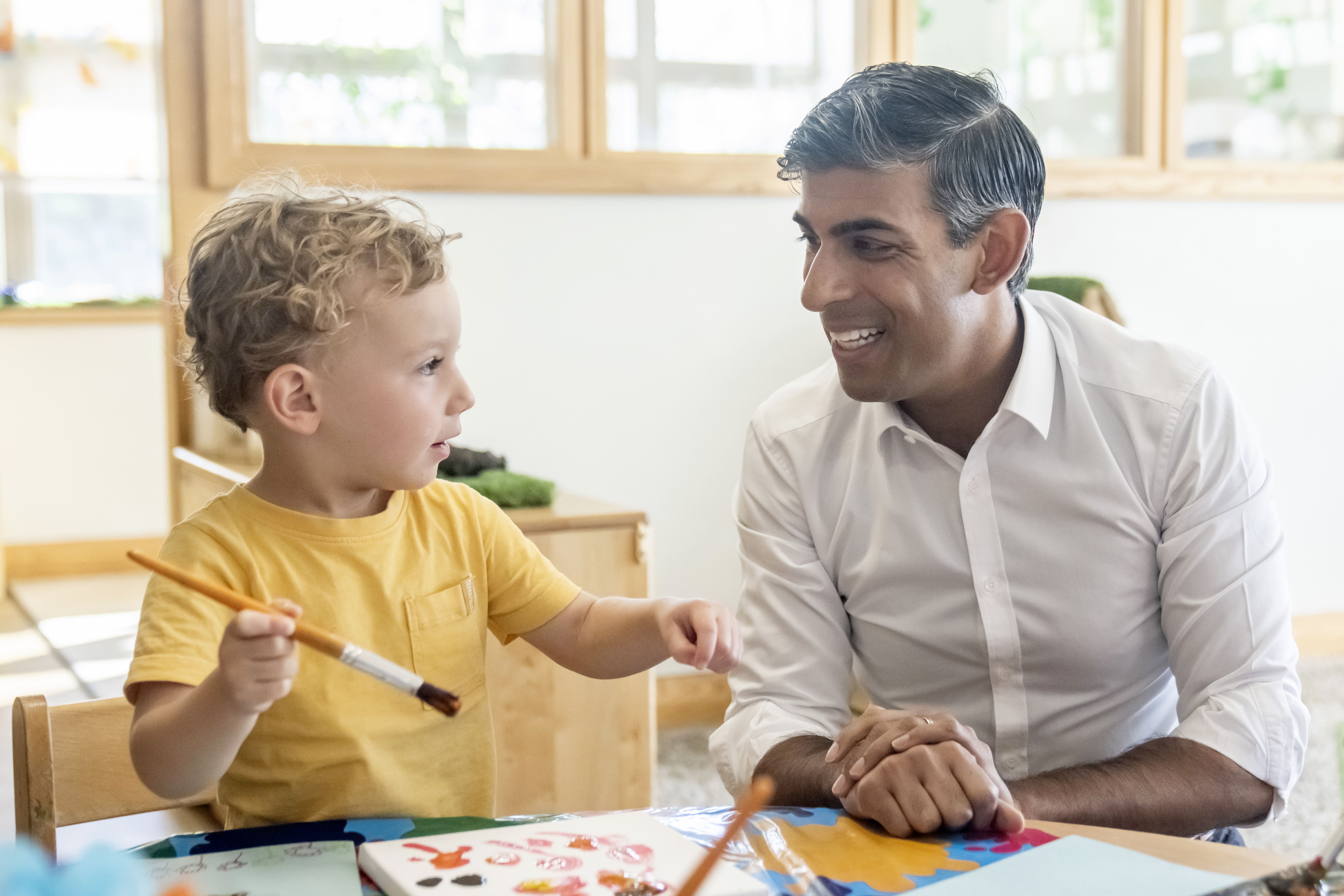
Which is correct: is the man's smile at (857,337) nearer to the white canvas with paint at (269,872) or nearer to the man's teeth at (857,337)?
the man's teeth at (857,337)

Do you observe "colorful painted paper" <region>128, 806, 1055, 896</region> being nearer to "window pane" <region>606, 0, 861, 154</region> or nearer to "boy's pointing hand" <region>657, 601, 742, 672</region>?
"boy's pointing hand" <region>657, 601, 742, 672</region>

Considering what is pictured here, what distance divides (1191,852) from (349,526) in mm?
661

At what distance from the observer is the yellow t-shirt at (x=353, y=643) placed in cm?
99

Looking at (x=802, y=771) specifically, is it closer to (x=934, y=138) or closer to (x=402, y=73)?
(x=934, y=138)

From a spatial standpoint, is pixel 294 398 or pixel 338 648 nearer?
pixel 338 648

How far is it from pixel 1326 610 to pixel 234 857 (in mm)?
3509

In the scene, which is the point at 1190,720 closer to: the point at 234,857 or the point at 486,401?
the point at 234,857

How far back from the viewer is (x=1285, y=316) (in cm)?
357

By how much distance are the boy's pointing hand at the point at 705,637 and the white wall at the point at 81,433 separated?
4.41 meters

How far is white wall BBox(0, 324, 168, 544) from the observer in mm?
4820

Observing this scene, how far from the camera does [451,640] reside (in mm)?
1062

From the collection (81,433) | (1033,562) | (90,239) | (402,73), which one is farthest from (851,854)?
(90,239)

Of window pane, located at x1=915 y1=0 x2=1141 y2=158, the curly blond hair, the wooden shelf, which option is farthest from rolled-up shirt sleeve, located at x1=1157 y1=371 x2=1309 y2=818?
the wooden shelf

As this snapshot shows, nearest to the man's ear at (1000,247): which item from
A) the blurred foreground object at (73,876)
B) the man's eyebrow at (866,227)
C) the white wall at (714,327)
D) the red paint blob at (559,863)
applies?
the man's eyebrow at (866,227)
